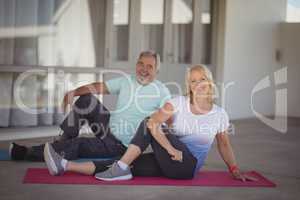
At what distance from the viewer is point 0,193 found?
10.0 feet

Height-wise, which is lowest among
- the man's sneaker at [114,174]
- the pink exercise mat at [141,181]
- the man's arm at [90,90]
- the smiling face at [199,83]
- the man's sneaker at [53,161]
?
the pink exercise mat at [141,181]

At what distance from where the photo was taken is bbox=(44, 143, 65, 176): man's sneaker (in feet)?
11.3

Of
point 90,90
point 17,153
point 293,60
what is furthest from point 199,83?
point 293,60

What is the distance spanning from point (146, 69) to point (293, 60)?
6.75 meters

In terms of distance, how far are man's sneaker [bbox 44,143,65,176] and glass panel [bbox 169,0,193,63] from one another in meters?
4.33

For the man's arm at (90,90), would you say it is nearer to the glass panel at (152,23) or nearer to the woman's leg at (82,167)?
the woman's leg at (82,167)

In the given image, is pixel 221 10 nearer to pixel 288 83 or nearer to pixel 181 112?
pixel 288 83

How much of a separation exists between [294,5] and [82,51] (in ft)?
18.8

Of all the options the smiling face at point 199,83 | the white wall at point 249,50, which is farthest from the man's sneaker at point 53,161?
the white wall at point 249,50

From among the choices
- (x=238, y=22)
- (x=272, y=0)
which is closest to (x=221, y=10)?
(x=238, y=22)

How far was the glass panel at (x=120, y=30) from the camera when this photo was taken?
6.55m

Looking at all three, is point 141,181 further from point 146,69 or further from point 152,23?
point 152,23

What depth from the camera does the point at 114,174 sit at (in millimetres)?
3449

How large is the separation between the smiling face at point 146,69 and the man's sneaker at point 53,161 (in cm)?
81
